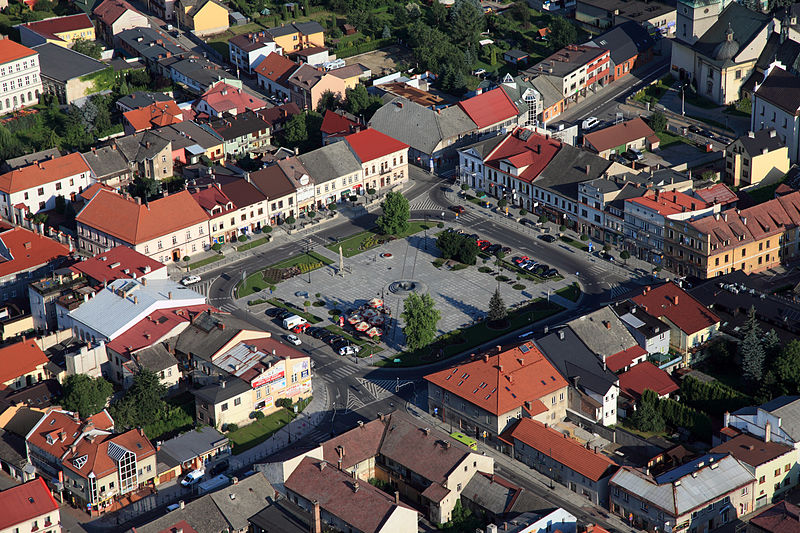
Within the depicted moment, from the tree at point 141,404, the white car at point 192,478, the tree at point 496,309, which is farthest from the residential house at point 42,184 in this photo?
the white car at point 192,478

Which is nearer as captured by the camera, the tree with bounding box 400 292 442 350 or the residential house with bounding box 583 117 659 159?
the tree with bounding box 400 292 442 350

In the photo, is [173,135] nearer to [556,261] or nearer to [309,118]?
[309,118]

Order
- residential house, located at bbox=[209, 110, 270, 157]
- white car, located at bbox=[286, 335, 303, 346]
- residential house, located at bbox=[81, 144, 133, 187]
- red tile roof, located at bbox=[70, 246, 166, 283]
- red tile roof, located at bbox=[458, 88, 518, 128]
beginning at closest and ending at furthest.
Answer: white car, located at bbox=[286, 335, 303, 346]
red tile roof, located at bbox=[70, 246, 166, 283]
residential house, located at bbox=[81, 144, 133, 187]
residential house, located at bbox=[209, 110, 270, 157]
red tile roof, located at bbox=[458, 88, 518, 128]

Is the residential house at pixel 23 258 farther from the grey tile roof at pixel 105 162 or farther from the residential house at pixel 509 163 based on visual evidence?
the residential house at pixel 509 163

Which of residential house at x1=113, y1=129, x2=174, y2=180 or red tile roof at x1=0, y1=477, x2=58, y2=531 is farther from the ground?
residential house at x1=113, y1=129, x2=174, y2=180

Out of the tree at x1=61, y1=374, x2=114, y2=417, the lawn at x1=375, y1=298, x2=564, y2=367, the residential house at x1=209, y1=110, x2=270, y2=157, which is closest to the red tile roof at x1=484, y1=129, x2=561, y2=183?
the lawn at x1=375, y1=298, x2=564, y2=367

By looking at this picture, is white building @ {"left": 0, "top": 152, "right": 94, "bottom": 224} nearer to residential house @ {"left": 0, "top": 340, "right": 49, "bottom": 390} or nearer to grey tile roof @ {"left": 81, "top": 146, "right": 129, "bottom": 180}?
grey tile roof @ {"left": 81, "top": 146, "right": 129, "bottom": 180}

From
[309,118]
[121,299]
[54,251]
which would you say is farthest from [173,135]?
[121,299]
